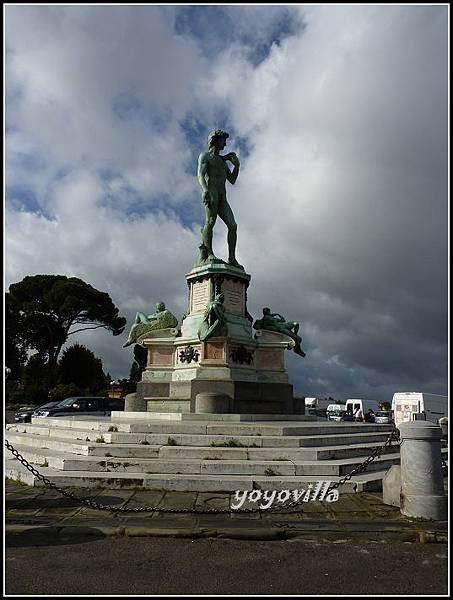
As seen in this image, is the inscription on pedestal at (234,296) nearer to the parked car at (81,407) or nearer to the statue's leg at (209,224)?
the statue's leg at (209,224)

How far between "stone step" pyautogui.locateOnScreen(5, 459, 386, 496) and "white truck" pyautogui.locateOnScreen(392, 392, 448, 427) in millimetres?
21614

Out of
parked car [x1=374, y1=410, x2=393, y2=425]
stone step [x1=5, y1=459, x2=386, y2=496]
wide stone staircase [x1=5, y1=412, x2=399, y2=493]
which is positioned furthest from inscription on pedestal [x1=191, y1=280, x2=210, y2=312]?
parked car [x1=374, y1=410, x2=393, y2=425]

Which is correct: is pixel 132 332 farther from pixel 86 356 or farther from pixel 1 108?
pixel 86 356

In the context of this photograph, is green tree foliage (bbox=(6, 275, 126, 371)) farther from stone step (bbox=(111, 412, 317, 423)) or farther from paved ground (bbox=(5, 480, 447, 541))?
paved ground (bbox=(5, 480, 447, 541))

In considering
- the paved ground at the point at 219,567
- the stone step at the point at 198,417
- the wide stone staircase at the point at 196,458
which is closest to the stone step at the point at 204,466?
the wide stone staircase at the point at 196,458

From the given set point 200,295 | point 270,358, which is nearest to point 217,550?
point 270,358

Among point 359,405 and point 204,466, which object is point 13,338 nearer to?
point 359,405

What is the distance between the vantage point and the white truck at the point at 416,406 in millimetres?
27594

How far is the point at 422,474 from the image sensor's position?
19.7 ft

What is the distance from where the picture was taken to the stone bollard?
5.86m

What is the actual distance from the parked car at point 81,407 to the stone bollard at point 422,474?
17.3 metres

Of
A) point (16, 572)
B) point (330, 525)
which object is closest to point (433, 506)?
point (330, 525)

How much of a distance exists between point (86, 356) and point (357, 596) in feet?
141

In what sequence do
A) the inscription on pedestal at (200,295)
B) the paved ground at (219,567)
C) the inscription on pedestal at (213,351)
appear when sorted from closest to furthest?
the paved ground at (219,567) → the inscription on pedestal at (213,351) → the inscription on pedestal at (200,295)
